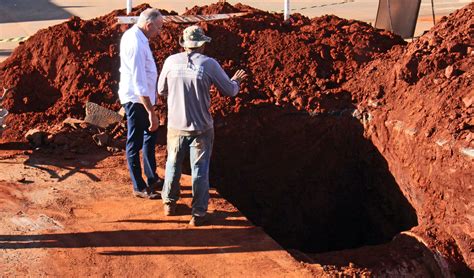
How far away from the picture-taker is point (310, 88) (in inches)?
377

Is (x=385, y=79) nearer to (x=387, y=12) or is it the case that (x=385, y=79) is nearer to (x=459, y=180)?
(x=459, y=180)

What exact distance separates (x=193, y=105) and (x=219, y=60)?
3.30 m

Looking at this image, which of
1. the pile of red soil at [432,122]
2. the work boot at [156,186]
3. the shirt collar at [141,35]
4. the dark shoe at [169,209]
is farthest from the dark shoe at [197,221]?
the pile of red soil at [432,122]

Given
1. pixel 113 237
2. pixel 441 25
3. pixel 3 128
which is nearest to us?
pixel 113 237

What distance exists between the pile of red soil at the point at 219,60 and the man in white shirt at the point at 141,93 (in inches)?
73.3

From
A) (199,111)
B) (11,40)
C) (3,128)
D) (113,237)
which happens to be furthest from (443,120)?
(11,40)

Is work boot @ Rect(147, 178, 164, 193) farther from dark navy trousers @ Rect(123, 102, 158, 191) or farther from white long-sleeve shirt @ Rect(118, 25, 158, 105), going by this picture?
white long-sleeve shirt @ Rect(118, 25, 158, 105)

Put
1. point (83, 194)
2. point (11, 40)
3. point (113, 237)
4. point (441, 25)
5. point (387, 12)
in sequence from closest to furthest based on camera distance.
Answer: point (113, 237)
point (83, 194)
point (441, 25)
point (387, 12)
point (11, 40)

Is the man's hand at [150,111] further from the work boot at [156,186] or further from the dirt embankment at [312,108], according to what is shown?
the dirt embankment at [312,108]

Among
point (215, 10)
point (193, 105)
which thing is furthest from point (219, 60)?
point (193, 105)

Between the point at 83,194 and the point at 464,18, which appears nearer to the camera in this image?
the point at 83,194

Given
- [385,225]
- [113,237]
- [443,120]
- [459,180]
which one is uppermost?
[443,120]

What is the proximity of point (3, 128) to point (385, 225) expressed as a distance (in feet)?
16.9

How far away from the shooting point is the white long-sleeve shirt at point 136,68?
7133 millimetres
